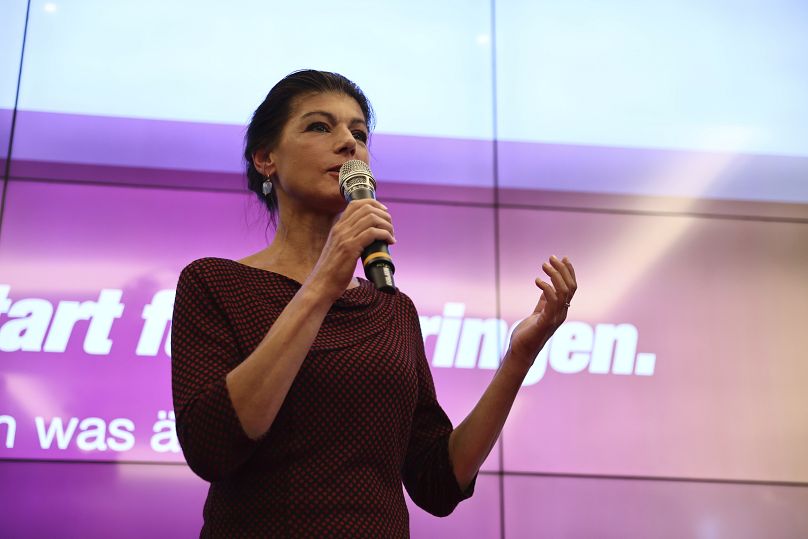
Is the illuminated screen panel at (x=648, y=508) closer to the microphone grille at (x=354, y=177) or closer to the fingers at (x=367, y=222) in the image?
the microphone grille at (x=354, y=177)

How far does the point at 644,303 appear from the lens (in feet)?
9.78

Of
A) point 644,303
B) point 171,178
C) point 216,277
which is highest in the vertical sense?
point 171,178

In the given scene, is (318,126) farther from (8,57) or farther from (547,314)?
(8,57)

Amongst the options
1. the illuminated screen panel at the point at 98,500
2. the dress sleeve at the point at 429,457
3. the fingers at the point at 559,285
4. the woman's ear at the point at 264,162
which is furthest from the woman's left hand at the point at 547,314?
the illuminated screen panel at the point at 98,500

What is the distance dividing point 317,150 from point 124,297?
152cm

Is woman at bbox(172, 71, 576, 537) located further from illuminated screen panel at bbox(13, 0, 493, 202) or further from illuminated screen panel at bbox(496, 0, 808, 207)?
illuminated screen panel at bbox(496, 0, 808, 207)

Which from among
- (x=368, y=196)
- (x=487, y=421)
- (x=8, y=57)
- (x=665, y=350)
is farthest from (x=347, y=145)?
(x=8, y=57)

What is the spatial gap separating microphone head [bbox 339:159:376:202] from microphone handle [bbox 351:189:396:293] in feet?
0.48

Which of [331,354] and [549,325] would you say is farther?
[549,325]

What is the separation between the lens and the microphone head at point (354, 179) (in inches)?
51.9

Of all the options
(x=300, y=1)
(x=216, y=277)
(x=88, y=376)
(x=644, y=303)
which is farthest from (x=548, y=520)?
(x=300, y=1)

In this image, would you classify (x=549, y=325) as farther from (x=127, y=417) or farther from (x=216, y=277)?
(x=127, y=417)

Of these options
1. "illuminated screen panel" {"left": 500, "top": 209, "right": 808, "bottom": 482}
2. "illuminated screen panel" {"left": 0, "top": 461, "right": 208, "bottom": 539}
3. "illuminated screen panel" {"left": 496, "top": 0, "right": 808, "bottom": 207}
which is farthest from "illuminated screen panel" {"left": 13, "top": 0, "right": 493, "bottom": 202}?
"illuminated screen panel" {"left": 0, "top": 461, "right": 208, "bottom": 539}

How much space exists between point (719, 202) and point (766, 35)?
0.82m
